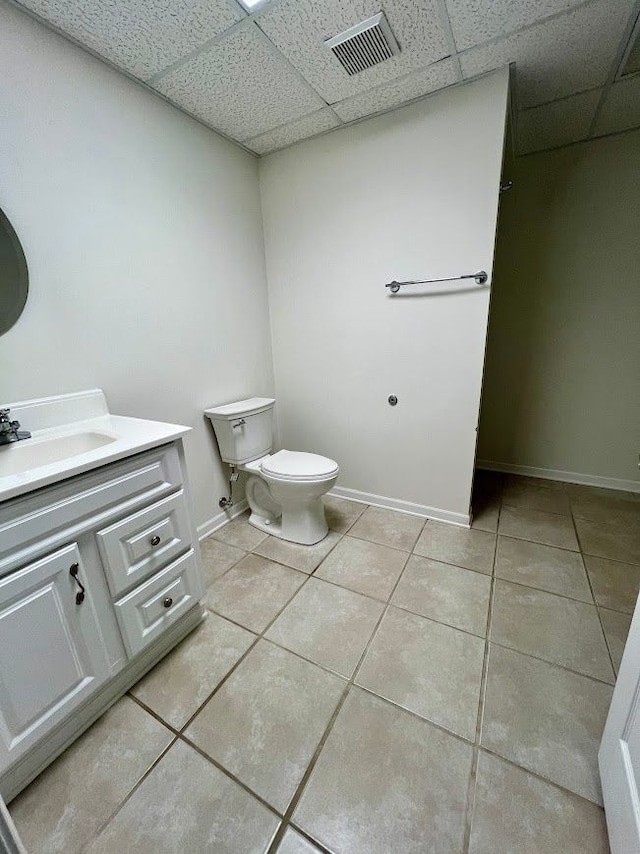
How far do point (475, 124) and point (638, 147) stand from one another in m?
1.21

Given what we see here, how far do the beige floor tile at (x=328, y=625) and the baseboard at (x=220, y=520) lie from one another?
2.47 ft

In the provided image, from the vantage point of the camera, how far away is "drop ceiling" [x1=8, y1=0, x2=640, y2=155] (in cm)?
113

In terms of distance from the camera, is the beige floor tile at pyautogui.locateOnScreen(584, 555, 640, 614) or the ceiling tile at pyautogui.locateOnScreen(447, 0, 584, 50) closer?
the ceiling tile at pyautogui.locateOnScreen(447, 0, 584, 50)

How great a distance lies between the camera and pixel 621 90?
5.16ft

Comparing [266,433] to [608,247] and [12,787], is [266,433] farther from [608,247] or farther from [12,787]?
[608,247]

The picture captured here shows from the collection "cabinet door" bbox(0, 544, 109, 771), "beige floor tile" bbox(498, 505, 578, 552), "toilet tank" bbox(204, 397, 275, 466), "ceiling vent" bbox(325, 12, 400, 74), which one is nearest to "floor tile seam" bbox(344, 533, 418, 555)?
"beige floor tile" bbox(498, 505, 578, 552)

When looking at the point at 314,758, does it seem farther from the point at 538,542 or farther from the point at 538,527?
the point at 538,527

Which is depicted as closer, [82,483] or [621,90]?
[82,483]

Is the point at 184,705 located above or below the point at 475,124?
below

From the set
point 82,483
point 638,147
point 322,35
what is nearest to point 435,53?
point 322,35

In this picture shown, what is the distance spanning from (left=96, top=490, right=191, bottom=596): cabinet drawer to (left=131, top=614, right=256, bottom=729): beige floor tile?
388 mm

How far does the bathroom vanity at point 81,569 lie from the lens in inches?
32.2

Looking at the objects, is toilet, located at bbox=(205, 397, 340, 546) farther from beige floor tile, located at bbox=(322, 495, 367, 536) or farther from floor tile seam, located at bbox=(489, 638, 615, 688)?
floor tile seam, located at bbox=(489, 638, 615, 688)

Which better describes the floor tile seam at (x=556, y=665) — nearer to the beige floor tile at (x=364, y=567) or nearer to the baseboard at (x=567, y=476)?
the beige floor tile at (x=364, y=567)
